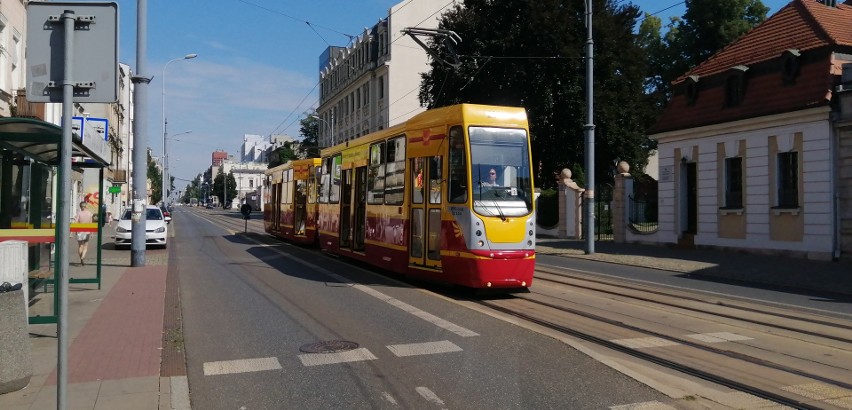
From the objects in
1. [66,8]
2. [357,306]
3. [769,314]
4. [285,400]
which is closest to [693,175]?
[769,314]

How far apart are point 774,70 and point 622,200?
8.12 metres

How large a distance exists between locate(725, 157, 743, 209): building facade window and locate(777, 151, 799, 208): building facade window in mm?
1587

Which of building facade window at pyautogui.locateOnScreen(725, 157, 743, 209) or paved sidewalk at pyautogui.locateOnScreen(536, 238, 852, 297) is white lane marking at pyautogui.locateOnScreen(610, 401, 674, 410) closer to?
paved sidewalk at pyautogui.locateOnScreen(536, 238, 852, 297)

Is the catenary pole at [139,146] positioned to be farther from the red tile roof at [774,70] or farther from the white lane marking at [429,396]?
the red tile roof at [774,70]

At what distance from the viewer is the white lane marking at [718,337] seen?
827cm

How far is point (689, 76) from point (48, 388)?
24228 millimetres

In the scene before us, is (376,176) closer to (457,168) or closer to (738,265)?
(457,168)

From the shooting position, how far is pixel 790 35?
22047 millimetres

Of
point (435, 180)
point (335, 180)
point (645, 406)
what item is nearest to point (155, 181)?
point (335, 180)

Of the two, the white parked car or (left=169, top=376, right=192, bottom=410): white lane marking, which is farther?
the white parked car

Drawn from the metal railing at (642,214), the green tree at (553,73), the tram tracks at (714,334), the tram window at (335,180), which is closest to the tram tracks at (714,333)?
the tram tracks at (714,334)

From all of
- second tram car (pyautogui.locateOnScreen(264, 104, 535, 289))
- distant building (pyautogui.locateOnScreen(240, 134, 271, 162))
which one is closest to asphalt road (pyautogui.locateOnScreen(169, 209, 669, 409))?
second tram car (pyautogui.locateOnScreen(264, 104, 535, 289))

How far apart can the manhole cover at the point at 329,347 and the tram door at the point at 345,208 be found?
9269 mm

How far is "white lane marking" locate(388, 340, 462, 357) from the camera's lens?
7.49 metres
